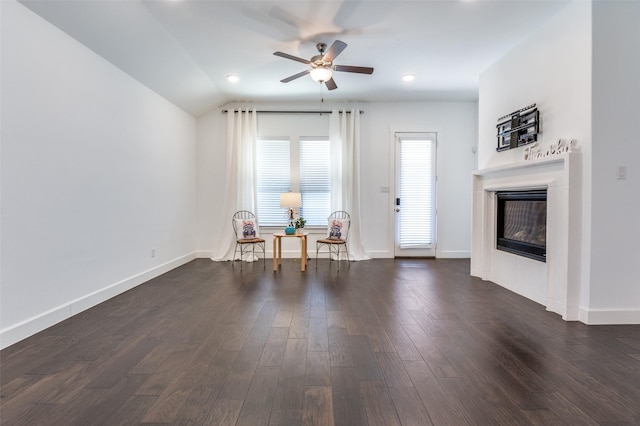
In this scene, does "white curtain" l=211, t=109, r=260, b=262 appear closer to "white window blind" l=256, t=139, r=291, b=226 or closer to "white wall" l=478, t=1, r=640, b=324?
"white window blind" l=256, t=139, r=291, b=226

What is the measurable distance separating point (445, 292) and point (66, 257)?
13.1ft

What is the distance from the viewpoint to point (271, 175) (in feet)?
19.6

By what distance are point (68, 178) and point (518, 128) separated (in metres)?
4.78

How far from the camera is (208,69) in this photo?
4461 mm

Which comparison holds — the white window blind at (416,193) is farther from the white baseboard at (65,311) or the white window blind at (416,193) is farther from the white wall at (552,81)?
the white baseboard at (65,311)

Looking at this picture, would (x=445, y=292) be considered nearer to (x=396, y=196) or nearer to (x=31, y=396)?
(x=396, y=196)

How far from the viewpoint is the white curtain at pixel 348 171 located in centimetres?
576

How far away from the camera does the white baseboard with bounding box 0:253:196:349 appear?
7.65 ft

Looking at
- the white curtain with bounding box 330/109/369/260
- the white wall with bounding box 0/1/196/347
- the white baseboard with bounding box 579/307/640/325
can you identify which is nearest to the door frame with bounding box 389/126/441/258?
the white curtain with bounding box 330/109/369/260

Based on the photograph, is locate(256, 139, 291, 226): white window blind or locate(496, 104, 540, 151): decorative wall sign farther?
locate(256, 139, 291, 226): white window blind

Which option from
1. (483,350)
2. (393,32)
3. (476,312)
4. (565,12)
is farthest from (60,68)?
(565,12)

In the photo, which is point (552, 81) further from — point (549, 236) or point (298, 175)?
point (298, 175)

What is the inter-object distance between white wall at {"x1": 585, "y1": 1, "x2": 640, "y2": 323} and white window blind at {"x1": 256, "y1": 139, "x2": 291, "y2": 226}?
4477mm

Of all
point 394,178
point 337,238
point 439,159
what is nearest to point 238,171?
point 337,238
